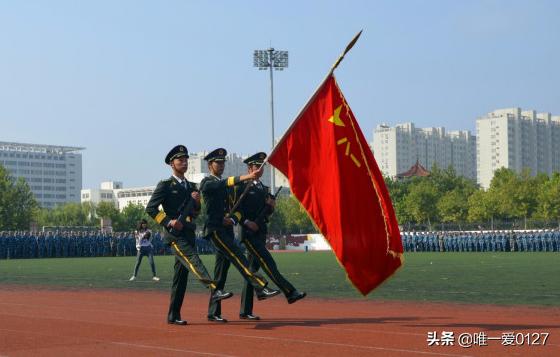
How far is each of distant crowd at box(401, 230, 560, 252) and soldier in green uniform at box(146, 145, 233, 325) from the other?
42702 millimetres

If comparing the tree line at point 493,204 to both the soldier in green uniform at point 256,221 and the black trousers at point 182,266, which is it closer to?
the soldier in green uniform at point 256,221

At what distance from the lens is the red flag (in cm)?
1006

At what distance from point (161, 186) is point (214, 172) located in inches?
25.0

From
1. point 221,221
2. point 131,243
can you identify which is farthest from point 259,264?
point 131,243

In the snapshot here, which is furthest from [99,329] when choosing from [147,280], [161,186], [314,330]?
[147,280]

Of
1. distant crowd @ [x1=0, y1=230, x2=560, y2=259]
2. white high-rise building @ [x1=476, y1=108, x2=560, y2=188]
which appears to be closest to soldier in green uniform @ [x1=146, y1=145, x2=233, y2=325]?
distant crowd @ [x1=0, y1=230, x2=560, y2=259]

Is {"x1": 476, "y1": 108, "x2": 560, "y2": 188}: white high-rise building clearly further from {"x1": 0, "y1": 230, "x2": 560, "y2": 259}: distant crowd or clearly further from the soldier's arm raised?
the soldier's arm raised

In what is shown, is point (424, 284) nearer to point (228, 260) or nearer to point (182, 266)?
point (228, 260)

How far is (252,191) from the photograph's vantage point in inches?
442

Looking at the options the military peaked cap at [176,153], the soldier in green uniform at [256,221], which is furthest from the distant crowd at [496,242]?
the military peaked cap at [176,153]

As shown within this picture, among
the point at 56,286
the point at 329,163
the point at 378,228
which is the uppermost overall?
the point at 329,163

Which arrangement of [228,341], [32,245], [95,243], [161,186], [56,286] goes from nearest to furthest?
[228,341], [161,186], [56,286], [32,245], [95,243]

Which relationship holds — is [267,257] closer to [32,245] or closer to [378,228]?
[378,228]

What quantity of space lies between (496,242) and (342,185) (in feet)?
144
